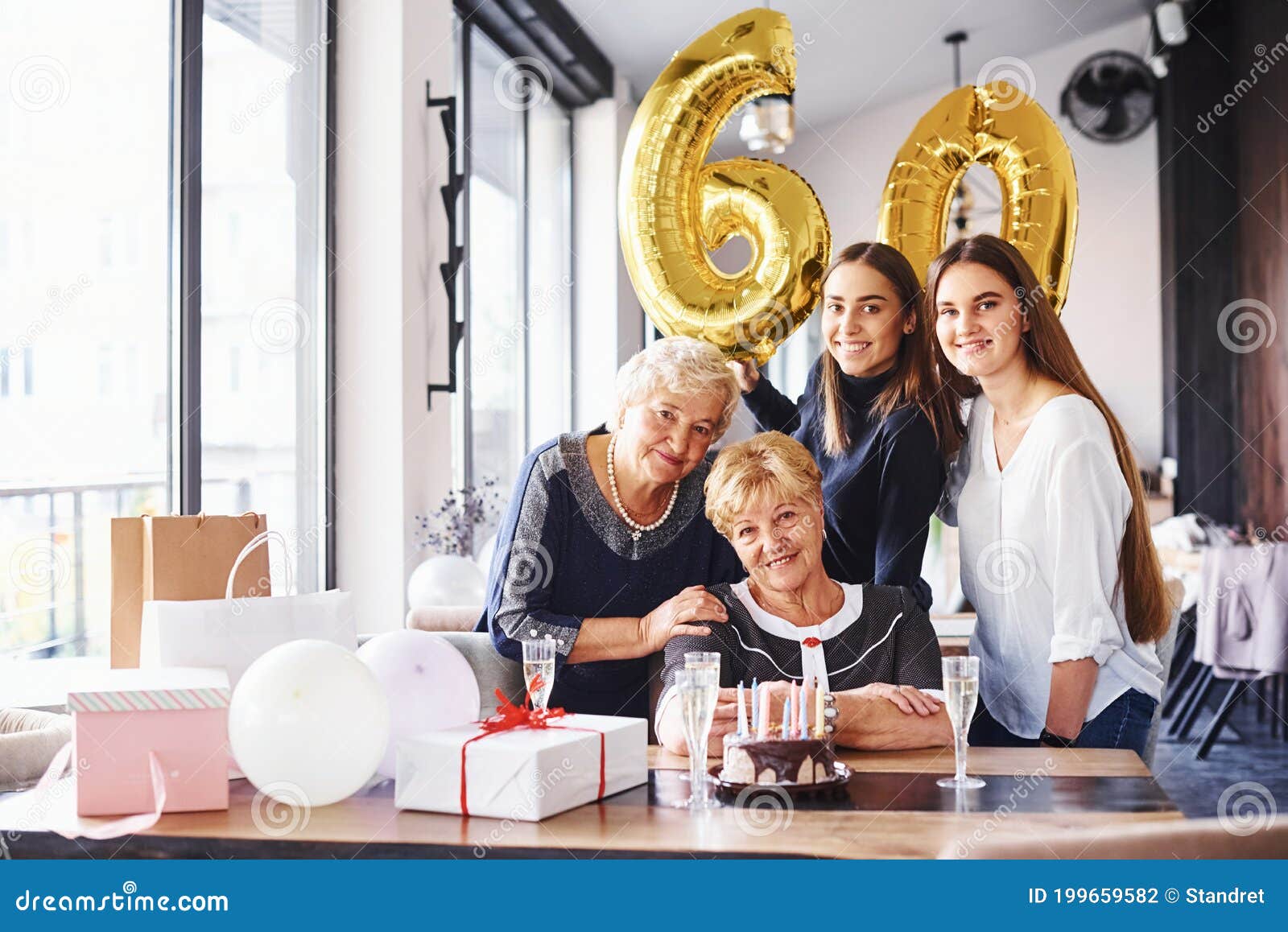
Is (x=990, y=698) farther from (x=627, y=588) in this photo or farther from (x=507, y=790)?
(x=507, y=790)

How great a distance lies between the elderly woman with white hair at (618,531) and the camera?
6.77 feet

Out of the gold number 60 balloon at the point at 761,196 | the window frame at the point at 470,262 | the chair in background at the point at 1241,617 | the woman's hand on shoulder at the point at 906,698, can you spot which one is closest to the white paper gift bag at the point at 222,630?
the woman's hand on shoulder at the point at 906,698

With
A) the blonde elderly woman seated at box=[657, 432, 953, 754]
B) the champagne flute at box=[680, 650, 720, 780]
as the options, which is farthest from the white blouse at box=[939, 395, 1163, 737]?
the champagne flute at box=[680, 650, 720, 780]

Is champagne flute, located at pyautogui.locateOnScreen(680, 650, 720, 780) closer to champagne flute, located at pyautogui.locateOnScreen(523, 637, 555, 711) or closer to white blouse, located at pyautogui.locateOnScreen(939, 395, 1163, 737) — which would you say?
champagne flute, located at pyautogui.locateOnScreen(523, 637, 555, 711)

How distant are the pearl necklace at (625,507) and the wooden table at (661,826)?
61 centimetres

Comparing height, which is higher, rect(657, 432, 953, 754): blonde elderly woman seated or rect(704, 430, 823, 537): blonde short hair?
rect(704, 430, 823, 537): blonde short hair

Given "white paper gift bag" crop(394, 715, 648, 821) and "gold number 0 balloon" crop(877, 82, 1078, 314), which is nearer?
"white paper gift bag" crop(394, 715, 648, 821)

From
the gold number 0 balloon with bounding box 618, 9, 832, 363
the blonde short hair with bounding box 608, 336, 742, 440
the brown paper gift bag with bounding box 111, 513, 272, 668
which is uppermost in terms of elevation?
the gold number 0 balloon with bounding box 618, 9, 832, 363

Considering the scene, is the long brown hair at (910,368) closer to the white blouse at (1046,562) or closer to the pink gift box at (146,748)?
the white blouse at (1046,562)

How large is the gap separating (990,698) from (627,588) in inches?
24.1

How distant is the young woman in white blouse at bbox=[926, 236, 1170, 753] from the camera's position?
6.43 feet

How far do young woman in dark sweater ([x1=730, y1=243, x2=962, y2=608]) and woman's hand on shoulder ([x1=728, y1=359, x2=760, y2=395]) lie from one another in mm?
151

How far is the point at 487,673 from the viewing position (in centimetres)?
215
